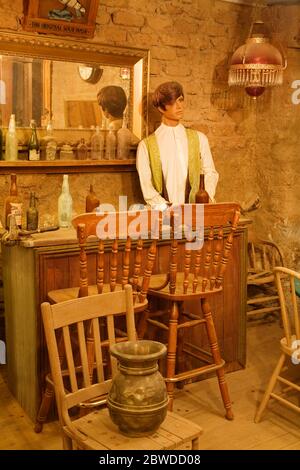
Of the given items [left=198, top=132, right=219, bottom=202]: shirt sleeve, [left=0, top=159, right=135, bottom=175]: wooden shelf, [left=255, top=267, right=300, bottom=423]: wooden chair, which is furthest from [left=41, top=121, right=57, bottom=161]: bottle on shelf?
[left=255, top=267, right=300, bottom=423]: wooden chair

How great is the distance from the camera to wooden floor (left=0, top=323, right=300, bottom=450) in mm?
2914

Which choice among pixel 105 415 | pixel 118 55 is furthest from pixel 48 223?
pixel 105 415

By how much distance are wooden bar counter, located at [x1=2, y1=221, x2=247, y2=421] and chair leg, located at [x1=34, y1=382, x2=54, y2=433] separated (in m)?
0.10

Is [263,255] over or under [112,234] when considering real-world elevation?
under

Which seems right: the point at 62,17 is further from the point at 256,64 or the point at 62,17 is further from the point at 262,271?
the point at 262,271

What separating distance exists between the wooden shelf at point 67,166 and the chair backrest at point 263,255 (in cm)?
128

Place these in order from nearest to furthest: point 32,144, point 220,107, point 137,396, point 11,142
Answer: point 137,396
point 11,142
point 32,144
point 220,107

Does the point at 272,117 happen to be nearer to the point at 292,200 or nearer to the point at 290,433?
the point at 292,200

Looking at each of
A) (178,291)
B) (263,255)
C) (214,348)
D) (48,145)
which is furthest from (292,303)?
(263,255)

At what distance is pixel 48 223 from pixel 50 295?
64cm

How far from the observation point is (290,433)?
3014 millimetres

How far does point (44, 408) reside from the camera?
296cm
